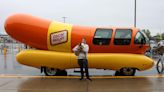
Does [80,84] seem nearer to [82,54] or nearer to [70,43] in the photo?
[82,54]

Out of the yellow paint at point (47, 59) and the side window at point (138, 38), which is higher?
the side window at point (138, 38)

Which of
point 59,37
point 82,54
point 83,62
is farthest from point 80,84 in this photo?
point 59,37

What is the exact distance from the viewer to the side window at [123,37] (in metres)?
14.1

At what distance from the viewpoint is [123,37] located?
14102 millimetres

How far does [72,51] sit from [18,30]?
7.36ft

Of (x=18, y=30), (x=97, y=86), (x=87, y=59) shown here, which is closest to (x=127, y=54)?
(x=87, y=59)

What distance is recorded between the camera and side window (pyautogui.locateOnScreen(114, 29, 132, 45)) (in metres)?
14.1

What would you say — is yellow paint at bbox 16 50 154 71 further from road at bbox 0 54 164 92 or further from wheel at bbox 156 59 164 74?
wheel at bbox 156 59 164 74

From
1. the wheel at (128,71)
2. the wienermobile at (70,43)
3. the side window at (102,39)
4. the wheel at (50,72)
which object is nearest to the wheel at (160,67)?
the wienermobile at (70,43)

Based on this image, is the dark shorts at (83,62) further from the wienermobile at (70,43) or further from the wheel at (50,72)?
the wheel at (50,72)

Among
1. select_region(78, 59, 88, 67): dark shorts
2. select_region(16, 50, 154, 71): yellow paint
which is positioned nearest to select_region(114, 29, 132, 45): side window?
select_region(16, 50, 154, 71): yellow paint

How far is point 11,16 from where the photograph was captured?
14305mm

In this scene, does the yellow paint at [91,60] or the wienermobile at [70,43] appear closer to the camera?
the yellow paint at [91,60]

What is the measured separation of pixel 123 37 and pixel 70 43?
81.1 inches
